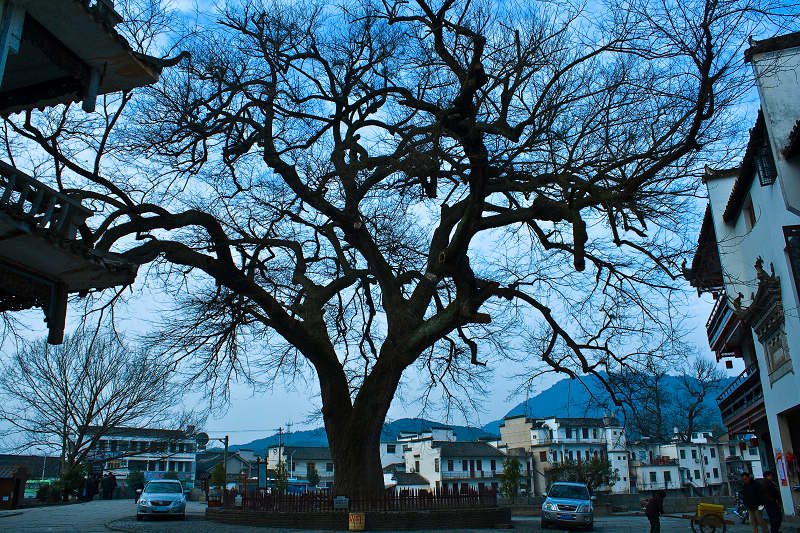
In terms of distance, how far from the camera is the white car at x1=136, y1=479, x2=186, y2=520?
63.3 ft

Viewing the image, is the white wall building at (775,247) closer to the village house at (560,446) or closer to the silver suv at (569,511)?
the silver suv at (569,511)

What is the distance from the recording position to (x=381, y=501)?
1523 centimetres

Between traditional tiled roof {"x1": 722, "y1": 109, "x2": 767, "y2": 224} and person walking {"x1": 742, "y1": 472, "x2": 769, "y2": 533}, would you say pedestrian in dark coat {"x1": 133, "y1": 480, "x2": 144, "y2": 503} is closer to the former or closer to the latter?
person walking {"x1": 742, "y1": 472, "x2": 769, "y2": 533}

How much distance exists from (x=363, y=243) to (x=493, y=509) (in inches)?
328

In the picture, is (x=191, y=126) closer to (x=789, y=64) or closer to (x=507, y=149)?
(x=507, y=149)

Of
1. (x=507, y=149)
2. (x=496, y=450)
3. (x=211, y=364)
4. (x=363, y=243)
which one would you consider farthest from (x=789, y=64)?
(x=496, y=450)

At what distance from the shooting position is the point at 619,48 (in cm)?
1162

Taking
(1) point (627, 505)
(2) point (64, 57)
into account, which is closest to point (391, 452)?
(1) point (627, 505)

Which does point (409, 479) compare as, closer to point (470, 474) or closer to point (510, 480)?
point (470, 474)

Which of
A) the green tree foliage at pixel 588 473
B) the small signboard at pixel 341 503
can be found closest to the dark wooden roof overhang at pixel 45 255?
the small signboard at pixel 341 503

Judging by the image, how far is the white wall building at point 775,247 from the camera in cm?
1584

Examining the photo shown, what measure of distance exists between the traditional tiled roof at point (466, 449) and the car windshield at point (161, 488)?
49.0m

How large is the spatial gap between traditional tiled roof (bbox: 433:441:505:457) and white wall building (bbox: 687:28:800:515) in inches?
1918

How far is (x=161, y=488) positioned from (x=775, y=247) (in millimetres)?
20905
